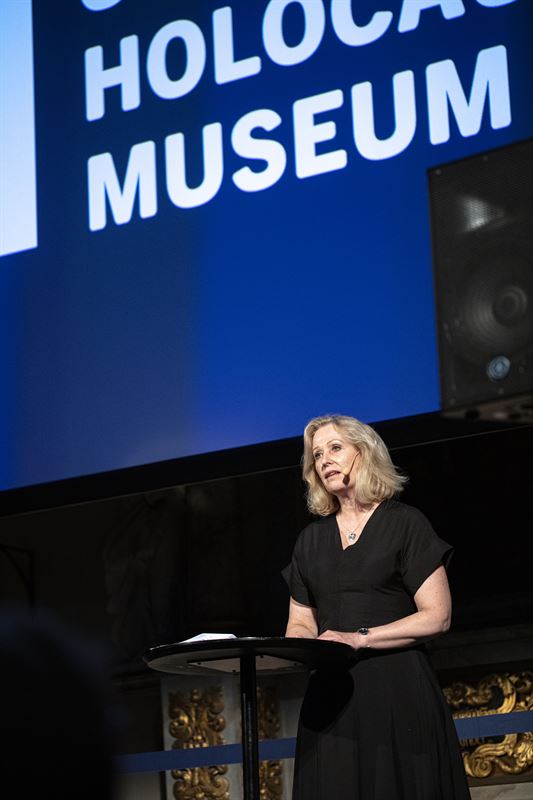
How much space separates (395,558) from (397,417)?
0.85m

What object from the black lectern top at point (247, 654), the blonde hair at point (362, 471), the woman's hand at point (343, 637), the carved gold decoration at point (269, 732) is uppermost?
the blonde hair at point (362, 471)

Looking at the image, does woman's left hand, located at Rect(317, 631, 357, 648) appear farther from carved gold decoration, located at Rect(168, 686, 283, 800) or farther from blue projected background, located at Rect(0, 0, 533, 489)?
carved gold decoration, located at Rect(168, 686, 283, 800)

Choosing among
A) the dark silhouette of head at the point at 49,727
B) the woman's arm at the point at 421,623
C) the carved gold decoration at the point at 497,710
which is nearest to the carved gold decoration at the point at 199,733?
the carved gold decoration at the point at 497,710

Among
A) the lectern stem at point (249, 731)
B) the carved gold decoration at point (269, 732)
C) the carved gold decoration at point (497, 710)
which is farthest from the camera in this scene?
the carved gold decoration at point (269, 732)

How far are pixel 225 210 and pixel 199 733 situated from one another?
98.5 inches

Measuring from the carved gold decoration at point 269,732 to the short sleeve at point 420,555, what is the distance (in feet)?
8.64

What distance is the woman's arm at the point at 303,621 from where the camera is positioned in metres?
2.73

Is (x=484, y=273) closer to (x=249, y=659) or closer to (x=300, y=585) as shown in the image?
(x=249, y=659)

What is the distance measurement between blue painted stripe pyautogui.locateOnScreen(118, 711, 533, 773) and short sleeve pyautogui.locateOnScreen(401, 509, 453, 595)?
940 millimetres

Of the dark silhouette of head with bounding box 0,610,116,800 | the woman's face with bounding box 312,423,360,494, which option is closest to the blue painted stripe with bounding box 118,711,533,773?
the woman's face with bounding box 312,423,360,494

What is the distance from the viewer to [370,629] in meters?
2.51

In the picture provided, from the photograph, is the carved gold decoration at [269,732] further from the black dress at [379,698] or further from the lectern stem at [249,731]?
the lectern stem at [249,731]

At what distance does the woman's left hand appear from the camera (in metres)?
2.42

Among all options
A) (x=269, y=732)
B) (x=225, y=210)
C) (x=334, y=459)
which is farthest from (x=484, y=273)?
(x=269, y=732)
